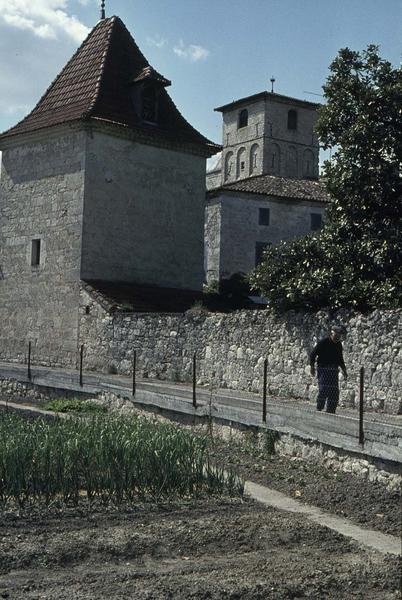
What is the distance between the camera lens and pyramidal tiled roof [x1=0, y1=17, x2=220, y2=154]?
27.7 meters

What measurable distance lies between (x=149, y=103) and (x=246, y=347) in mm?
11806

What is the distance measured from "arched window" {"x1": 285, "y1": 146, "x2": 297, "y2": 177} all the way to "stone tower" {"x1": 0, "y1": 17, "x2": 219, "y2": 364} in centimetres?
3522

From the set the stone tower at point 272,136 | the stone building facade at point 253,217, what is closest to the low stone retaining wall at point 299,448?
the stone building facade at point 253,217

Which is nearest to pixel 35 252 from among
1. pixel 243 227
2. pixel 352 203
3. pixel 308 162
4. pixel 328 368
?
pixel 352 203

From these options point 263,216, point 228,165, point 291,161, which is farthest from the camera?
point 228,165

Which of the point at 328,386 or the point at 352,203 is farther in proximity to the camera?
the point at 352,203

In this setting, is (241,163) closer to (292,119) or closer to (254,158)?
(254,158)

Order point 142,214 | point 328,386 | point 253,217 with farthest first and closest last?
point 253,217, point 142,214, point 328,386

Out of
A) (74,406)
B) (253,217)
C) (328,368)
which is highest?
(253,217)

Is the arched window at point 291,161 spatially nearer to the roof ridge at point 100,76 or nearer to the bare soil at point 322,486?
the roof ridge at point 100,76

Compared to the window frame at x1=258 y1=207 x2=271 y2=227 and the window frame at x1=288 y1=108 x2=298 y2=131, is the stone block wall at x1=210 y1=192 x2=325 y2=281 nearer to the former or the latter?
the window frame at x1=258 y1=207 x2=271 y2=227

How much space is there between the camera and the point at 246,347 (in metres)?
20.1

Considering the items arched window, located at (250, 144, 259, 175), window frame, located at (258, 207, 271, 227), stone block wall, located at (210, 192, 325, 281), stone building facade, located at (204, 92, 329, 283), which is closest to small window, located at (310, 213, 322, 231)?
stone building facade, located at (204, 92, 329, 283)

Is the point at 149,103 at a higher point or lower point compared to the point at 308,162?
lower
